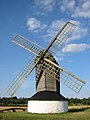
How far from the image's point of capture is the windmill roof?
31534 millimetres

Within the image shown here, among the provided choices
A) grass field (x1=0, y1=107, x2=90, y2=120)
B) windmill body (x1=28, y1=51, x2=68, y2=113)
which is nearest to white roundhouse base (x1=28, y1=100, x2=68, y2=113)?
windmill body (x1=28, y1=51, x2=68, y2=113)

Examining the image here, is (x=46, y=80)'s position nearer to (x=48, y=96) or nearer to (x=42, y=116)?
(x=48, y=96)

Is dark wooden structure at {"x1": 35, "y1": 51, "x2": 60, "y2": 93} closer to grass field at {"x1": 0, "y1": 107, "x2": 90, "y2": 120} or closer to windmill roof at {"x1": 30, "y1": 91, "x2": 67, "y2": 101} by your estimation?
windmill roof at {"x1": 30, "y1": 91, "x2": 67, "y2": 101}

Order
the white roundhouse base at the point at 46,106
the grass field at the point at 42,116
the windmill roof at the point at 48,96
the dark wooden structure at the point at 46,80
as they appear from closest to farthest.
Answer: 1. the grass field at the point at 42,116
2. the white roundhouse base at the point at 46,106
3. the windmill roof at the point at 48,96
4. the dark wooden structure at the point at 46,80

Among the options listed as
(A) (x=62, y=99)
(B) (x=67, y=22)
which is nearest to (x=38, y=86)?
(A) (x=62, y=99)

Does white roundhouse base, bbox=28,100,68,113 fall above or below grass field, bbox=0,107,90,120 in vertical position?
above

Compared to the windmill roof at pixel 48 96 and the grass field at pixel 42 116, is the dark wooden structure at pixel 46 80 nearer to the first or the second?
the windmill roof at pixel 48 96

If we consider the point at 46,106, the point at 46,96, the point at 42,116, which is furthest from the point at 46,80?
the point at 42,116

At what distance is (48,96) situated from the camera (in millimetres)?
31703

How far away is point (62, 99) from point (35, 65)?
5.84 meters

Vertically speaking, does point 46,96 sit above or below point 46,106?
above

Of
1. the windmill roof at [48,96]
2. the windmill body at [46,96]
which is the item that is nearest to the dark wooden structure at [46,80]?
the windmill body at [46,96]

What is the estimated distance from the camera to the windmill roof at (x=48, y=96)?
31.5 m

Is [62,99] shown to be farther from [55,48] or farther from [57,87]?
[55,48]
